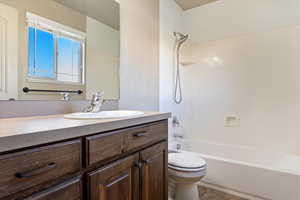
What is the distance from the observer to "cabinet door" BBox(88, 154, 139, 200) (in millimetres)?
764

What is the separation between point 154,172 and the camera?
116cm

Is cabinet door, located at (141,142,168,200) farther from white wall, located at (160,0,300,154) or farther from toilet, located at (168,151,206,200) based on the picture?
white wall, located at (160,0,300,154)

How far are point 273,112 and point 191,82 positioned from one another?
1204mm

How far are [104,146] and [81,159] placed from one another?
12 cm

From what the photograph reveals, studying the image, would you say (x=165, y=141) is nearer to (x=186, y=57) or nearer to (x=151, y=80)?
(x=151, y=80)

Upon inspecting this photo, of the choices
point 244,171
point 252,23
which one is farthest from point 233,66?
point 244,171

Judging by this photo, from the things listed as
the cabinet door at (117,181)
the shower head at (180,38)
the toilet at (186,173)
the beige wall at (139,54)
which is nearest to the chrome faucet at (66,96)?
the beige wall at (139,54)

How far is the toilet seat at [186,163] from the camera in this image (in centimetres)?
152

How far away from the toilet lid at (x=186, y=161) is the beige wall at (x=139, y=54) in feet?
2.12

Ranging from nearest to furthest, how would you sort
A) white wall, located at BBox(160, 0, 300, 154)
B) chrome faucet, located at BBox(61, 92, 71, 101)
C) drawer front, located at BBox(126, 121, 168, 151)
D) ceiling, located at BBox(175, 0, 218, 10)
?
drawer front, located at BBox(126, 121, 168, 151) < chrome faucet, located at BBox(61, 92, 71, 101) < white wall, located at BBox(160, 0, 300, 154) < ceiling, located at BBox(175, 0, 218, 10)

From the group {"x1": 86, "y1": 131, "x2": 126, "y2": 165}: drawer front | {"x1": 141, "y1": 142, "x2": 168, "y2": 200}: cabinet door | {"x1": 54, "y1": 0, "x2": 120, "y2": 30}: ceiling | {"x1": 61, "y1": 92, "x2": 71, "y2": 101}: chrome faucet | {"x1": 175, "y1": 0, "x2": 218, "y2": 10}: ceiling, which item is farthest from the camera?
{"x1": 175, "y1": 0, "x2": 218, "y2": 10}: ceiling

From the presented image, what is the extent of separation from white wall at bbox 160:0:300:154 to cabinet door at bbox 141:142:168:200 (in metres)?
1.16

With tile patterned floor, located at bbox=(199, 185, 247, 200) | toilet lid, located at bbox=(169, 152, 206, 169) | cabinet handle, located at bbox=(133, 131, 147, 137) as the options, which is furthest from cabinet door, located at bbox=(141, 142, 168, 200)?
tile patterned floor, located at bbox=(199, 185, 247, 200)

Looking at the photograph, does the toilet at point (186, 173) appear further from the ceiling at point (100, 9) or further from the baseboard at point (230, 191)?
the ceiling at point (100, 9)
